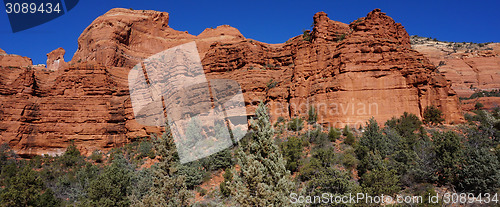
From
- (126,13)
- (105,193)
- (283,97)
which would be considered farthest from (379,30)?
(126,13)

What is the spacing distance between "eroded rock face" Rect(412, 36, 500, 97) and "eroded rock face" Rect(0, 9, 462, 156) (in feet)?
116

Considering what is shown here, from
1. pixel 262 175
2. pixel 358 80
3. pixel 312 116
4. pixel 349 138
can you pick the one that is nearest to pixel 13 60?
pixel 312 116

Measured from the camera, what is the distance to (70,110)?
33062mm

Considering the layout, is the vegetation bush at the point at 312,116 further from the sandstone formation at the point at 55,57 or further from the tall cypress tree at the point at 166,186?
the sandstone formation at the point at 55,57

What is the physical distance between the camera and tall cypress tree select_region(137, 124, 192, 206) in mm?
15211

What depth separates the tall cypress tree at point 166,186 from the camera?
1521 centimetres

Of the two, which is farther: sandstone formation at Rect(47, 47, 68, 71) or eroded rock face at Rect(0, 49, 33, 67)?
sandstone formation at Rect(47, 47, 68, 71)

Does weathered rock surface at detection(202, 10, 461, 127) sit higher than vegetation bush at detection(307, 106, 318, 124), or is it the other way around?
weathered rock surface at detection(202, 10, 461, 127)

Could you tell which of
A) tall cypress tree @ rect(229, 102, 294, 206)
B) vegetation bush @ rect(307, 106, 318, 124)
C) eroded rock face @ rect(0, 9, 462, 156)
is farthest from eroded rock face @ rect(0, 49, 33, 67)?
tall cypress tree @ rect(229, 102, 294, 206)

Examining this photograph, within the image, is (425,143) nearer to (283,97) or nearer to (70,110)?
(283,97)

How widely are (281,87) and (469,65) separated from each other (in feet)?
167

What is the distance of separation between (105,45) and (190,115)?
94.1ft

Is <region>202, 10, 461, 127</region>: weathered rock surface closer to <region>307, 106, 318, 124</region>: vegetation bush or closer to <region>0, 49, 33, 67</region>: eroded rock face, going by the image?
<region>307, 106, 318, 124</region>: vegetation bush

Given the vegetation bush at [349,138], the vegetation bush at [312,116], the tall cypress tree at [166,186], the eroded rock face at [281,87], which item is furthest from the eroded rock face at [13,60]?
the vegetation bush at [349,138]
